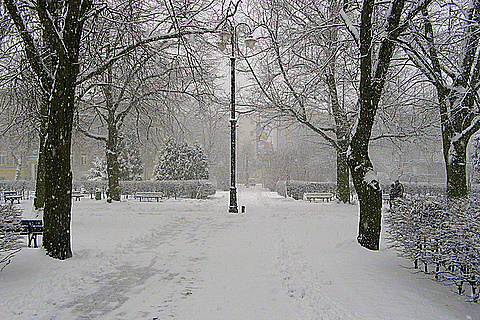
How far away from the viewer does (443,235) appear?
6160 mm

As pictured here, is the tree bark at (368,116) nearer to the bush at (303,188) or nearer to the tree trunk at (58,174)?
the tree trunk at (58,174)

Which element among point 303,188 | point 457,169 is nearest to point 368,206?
point 457,169

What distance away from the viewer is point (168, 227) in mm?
14281

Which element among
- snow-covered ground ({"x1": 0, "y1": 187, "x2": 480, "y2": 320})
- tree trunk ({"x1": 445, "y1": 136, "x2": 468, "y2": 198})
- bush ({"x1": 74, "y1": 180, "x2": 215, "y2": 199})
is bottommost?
snow-covered ground ({"x1": 0, "y1": 187, "x2": 480, "y2": 320})

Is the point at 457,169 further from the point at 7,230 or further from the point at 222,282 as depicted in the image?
the point at 7,230

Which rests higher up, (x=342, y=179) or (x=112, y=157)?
(x=112, y=157)

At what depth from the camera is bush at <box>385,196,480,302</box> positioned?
214 inches

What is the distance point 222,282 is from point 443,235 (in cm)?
371

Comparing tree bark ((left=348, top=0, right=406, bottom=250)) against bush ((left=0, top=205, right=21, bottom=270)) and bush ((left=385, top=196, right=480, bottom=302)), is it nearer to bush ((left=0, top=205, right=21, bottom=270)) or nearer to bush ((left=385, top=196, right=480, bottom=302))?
bush ((left=385, top=196, right=480, bottom=302))

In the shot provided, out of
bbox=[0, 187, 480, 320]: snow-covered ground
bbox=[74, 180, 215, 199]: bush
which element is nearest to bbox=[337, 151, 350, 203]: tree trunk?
bbox=[0, 187, 480, 320]: snow-covered ground

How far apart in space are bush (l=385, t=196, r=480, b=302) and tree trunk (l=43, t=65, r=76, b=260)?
685 cm

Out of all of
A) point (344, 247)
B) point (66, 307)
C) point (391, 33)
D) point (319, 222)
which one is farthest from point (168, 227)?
point (391, 33)

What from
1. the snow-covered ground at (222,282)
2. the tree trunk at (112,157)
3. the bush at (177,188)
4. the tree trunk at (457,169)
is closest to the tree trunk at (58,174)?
the snow-covered ground at (222,282)

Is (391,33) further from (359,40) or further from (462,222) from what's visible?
(462,222)
